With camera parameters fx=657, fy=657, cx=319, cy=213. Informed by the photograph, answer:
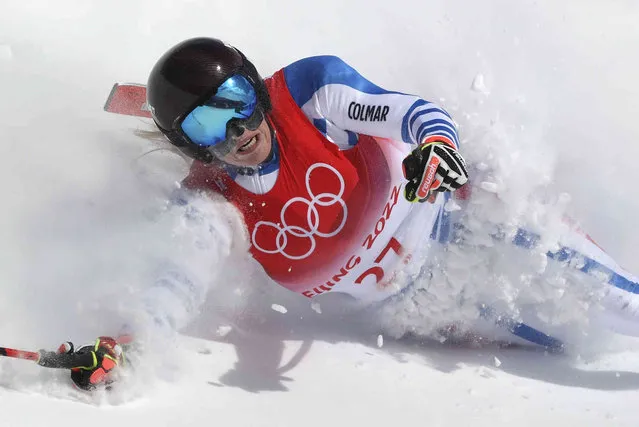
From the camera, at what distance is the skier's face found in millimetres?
2439

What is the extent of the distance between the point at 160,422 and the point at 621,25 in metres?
4.94

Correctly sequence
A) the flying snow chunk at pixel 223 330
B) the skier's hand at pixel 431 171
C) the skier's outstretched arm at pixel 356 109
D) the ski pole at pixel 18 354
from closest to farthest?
the ski pole at pixel 18 354
the skier's hand at pixel 431 171
the skier's outstretched arm at pixel 356 109
the flying snow chunk at pixel 223 330

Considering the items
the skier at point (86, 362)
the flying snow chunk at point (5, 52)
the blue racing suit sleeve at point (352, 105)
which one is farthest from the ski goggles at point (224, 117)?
the flying snow chunk at point (5, 52)

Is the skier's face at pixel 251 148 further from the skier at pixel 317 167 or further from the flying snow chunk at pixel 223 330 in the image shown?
the flying snow chunk at pixel 223 330

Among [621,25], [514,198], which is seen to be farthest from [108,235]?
[621,25]

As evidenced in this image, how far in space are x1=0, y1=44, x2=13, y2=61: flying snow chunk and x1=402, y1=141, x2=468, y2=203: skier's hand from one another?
3.72m

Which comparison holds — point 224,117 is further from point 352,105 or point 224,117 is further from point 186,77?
point 352,105

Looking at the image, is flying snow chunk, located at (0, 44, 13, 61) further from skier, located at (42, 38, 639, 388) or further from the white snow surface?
skier, located at (42, 38, 639, 388)

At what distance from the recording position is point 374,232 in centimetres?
283

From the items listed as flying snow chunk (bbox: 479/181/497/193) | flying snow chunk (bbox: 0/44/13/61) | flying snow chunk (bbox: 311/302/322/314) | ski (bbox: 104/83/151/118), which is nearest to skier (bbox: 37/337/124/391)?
flying snow chunk (bbox: 311/302/322/314)

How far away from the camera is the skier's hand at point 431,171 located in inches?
85.3

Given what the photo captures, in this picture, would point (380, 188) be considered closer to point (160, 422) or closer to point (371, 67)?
point (160, 422)

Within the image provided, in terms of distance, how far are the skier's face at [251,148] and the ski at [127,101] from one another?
0.94 metres

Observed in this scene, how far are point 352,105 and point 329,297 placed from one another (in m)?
1.12
